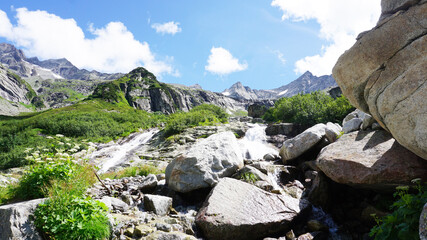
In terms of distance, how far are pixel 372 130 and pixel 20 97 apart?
263 metres

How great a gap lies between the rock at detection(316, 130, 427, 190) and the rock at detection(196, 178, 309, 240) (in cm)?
227

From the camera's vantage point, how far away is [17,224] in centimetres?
548

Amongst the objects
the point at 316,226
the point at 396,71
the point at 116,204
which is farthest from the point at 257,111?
the point at 116,204

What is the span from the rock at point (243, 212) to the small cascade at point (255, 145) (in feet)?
40.9

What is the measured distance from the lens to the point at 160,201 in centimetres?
913

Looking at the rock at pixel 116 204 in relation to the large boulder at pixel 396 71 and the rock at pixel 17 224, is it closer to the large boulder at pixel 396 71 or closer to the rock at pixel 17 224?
the rock at pixel 17 224

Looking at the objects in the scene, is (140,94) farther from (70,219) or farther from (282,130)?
(70,219)

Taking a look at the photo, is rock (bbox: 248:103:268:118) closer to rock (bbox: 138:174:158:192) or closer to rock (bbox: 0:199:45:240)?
rock (bbox: 138:174:158:192)

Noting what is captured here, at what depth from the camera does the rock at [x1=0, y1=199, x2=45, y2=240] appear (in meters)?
5.38

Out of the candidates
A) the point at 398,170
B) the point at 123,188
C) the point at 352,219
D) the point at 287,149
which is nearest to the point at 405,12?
the point at 398,170

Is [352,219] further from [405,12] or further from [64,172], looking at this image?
[64,172]

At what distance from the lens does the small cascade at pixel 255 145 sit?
2568 centimetres

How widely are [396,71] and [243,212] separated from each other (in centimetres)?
725

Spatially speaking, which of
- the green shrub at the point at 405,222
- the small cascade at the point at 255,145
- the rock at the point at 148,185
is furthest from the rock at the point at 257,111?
the green shrub at the point at 405,222
